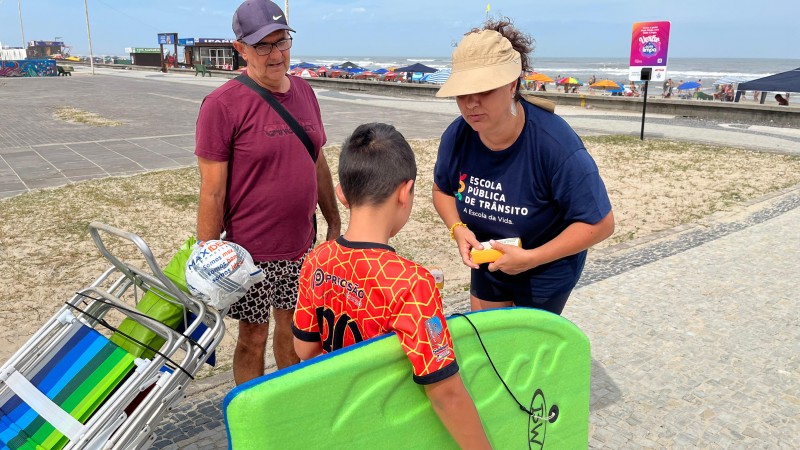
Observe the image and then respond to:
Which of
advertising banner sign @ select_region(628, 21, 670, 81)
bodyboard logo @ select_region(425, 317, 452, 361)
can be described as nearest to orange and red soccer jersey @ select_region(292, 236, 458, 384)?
bodyboard logo @ select_region(425, 317, 452, 361)

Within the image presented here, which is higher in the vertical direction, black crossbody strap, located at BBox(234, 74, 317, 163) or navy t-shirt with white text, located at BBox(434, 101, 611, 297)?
black crossbody strap, located at BBox(234, 74, 317, 163)

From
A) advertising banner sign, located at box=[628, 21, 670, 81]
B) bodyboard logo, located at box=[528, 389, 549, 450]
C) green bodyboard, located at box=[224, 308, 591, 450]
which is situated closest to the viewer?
green bodyboard, located at box=[224, 308, 591, 450]

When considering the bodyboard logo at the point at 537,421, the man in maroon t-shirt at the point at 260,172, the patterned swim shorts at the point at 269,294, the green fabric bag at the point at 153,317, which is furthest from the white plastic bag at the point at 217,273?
the bodyboard logo at the point at 537,421

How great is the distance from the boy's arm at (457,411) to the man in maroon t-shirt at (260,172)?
1.18 m

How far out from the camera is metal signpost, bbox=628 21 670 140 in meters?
12.1

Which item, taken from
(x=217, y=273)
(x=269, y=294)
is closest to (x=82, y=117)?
(x=269, y=294)

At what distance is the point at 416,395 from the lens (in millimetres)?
1613

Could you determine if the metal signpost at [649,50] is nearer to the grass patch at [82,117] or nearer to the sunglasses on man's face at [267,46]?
the sunglasses on man's face at [267,46]

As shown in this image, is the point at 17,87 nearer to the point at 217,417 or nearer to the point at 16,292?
the point at 16,292

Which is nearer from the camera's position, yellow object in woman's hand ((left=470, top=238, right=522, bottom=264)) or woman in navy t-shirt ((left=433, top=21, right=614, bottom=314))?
woman in navy t-shirt ((left=433, top=21, right=614, bottom=314))

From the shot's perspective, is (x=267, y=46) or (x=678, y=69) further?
(x=678, y=69)

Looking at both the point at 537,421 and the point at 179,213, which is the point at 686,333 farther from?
the point at 179,213

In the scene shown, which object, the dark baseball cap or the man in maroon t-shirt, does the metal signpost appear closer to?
the man in maroon t-shirt

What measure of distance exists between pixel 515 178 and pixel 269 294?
1170mm
